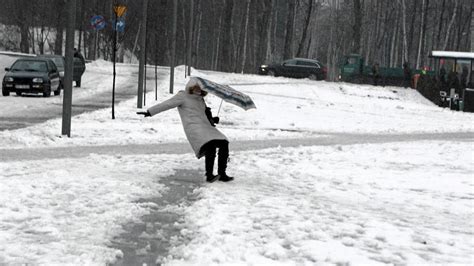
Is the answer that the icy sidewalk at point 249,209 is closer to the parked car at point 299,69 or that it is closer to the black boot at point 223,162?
the black boot at point 223,162

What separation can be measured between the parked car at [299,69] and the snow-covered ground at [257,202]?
2789 cm

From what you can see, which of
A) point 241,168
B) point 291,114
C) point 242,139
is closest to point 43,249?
point 241,168

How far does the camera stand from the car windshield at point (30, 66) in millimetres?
24859

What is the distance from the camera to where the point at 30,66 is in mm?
25297

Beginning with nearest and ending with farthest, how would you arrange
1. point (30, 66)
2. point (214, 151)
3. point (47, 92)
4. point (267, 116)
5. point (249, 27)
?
1. point (214, 151)
2. point (267, 116)
3. point (47, 92)
4. point (30, 66)
5. point (249, 27)

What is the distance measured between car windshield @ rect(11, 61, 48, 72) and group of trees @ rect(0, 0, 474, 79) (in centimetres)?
2307

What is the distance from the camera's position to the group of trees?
182ft

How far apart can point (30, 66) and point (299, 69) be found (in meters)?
23.1

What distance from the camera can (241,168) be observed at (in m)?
10.7

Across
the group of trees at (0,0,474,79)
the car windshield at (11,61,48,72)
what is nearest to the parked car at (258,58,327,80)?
the group of trees at (0,0,474,79)

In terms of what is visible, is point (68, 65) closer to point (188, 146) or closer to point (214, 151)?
point (188, 146)

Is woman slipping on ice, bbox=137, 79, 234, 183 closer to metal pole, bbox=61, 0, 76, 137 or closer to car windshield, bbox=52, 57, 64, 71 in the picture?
metal pole, bbox=61, 0, 76, 137

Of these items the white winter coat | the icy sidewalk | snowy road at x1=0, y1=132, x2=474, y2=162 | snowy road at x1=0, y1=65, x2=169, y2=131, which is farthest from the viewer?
snowy road at x1=0, y1=65, x2=169, y2=131

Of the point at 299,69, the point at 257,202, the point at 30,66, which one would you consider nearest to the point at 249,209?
the point at 257,202
